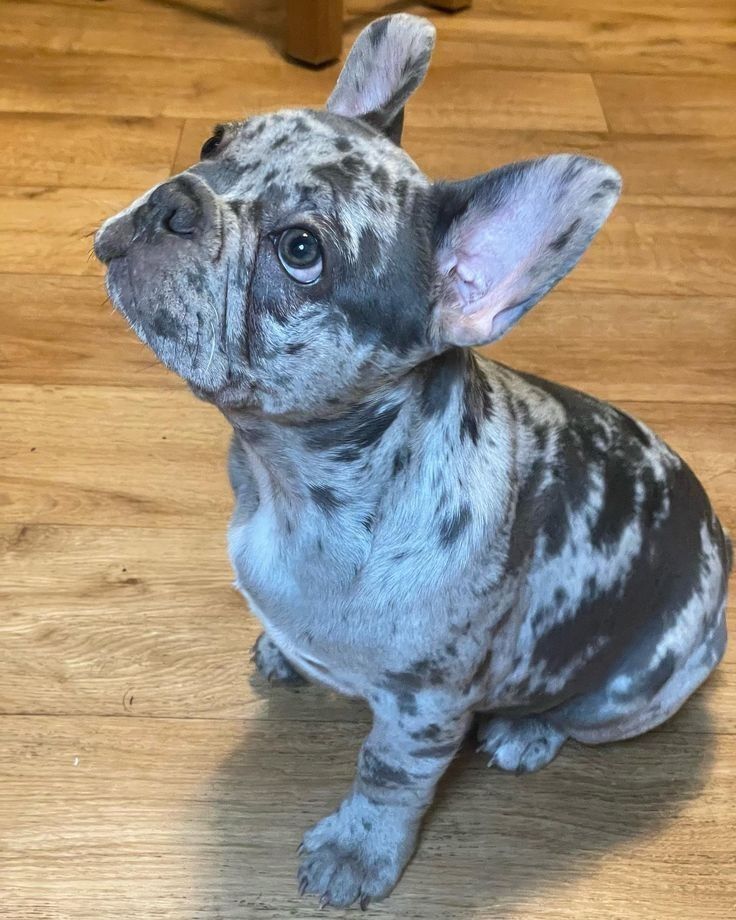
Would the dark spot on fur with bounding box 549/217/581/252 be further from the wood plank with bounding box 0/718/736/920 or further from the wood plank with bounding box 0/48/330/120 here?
the wood plank with bounding box 0/48/330/120

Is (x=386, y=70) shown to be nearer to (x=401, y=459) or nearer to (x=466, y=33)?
(x=401, y=459)

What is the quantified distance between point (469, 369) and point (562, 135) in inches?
85.1

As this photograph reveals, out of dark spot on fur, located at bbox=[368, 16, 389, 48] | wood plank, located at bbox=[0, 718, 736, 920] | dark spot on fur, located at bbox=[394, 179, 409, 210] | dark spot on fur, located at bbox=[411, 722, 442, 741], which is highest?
dark spot on fur, located at bbox=[368, 16, 389, 48]

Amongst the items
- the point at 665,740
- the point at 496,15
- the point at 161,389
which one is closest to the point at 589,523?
the point at 665,740

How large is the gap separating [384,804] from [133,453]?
1059 millimetres

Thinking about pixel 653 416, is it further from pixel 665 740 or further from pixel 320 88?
pixel 320 88

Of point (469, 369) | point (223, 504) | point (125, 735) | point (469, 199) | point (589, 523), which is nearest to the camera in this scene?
point (469, 199)

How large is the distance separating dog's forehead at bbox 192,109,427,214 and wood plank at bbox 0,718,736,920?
1.11 m

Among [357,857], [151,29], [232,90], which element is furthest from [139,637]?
[151,29]

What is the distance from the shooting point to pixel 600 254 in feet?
9.39

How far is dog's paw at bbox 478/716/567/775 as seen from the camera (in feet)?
6.06

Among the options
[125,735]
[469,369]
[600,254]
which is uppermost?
[469,369]

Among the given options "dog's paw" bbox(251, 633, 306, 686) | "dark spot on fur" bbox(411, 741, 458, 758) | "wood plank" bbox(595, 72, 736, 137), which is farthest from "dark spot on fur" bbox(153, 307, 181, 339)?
"wood plank" bbox(595, 72, 736, 137)

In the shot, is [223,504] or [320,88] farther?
[320,88]
